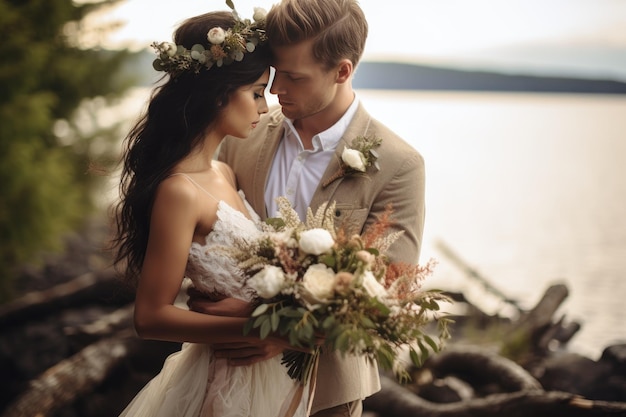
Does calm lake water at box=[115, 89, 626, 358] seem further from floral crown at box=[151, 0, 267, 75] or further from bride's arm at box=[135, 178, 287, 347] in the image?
bride's arm at box=[135, 178, 287, 347]

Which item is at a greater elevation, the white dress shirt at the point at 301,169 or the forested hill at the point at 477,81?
the forested hill at the point at 477,81

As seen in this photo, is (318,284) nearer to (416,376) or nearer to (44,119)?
(416,376)

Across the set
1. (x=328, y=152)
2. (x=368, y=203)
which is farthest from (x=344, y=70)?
(x=368, y=203)

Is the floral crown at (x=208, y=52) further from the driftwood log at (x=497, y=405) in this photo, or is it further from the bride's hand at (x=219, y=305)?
the driftwood log at (x=497, y=405)

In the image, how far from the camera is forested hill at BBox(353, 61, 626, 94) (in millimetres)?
11138

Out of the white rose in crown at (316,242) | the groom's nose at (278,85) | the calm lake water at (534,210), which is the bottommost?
the calm lake water at (534,210)

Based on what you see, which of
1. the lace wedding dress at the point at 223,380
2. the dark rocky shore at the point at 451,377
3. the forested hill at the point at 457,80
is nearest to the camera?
the lace wedding dress at the point at 223,380

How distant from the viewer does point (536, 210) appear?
10812mm

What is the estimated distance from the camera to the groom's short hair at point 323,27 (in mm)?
2465

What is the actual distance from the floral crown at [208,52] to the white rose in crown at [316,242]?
28.3 inches

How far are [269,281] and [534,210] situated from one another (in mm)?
9668

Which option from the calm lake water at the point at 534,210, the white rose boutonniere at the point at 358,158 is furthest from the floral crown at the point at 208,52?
the white rose boutonniere at the point at 358,158

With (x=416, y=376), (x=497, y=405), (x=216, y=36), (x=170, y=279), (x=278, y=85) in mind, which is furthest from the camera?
(x=416, y=376)

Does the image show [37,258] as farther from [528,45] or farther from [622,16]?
[528,45]
